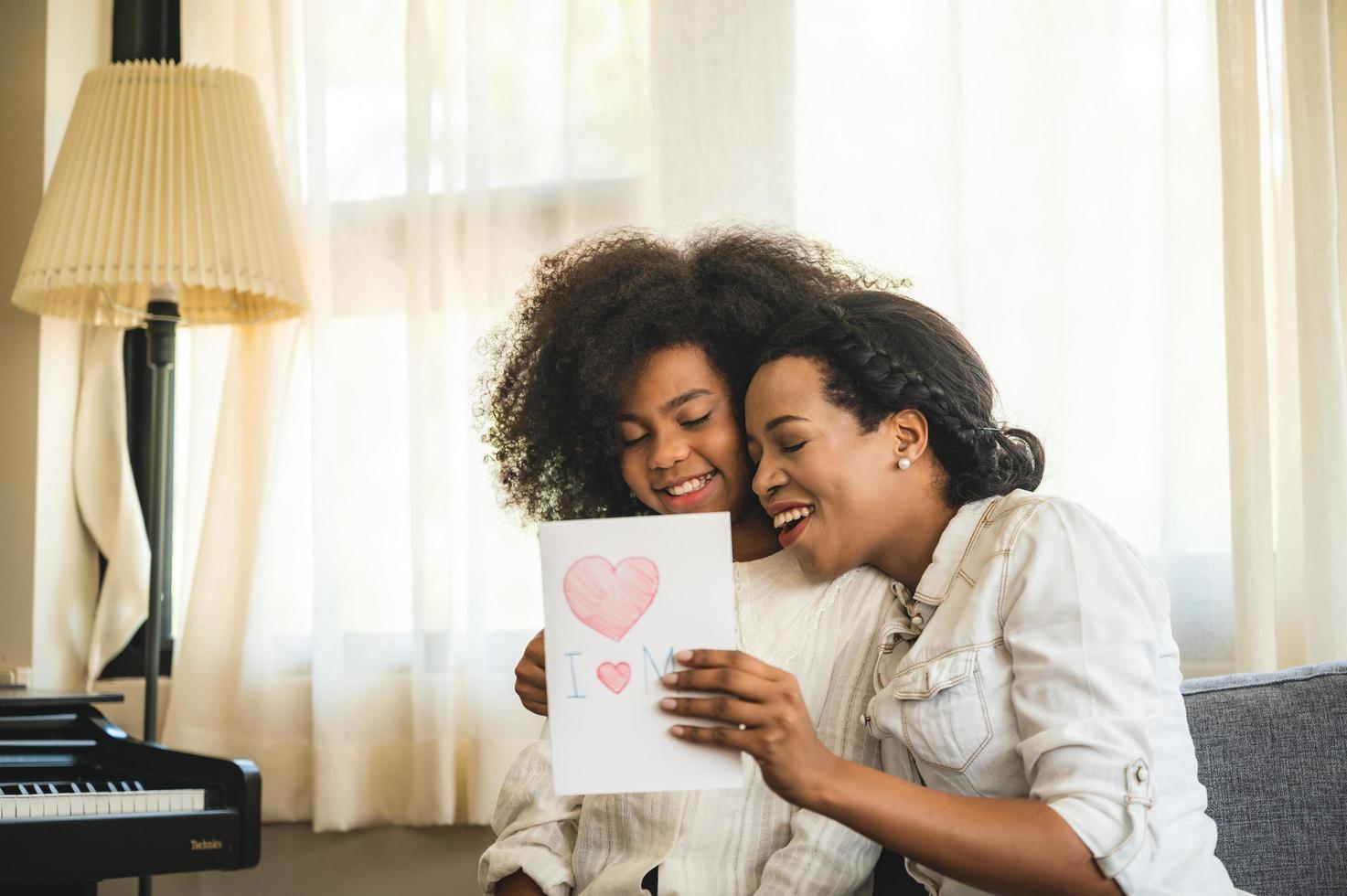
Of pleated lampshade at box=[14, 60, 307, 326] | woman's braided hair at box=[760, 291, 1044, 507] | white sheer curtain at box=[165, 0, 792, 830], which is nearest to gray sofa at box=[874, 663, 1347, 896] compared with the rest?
woman's braided hair at box=[760, 291, 1044, 507]

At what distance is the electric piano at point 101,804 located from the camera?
1.75 metres

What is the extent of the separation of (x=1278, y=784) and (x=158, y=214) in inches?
82.7

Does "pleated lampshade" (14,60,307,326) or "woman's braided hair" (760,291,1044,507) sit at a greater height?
"pleated lampshade" (14,60,307,326)

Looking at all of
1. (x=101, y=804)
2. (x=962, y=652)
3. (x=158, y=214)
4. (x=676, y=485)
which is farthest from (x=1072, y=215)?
(x=101, y=804)

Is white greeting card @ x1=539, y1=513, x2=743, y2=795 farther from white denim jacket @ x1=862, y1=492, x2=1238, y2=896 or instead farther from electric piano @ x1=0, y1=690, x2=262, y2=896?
electric piano @ x1=0, y1=690, x2=262, y2=896

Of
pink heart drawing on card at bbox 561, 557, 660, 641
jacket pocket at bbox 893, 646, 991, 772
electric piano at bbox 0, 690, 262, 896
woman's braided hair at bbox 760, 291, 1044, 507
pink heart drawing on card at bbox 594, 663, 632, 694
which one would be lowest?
electric piano at bbox 0, 690, 262, 896

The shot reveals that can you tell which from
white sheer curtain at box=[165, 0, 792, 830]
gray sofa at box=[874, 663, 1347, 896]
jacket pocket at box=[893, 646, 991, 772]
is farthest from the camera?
white sheer curtain at box=[165, 0, 792, 830]

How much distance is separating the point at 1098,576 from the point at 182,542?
210 centimetres

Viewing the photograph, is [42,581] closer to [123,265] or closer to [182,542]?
[182,542]

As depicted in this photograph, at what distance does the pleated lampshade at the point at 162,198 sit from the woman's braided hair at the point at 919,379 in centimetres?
133

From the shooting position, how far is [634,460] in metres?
1.50

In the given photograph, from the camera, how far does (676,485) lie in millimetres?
1449

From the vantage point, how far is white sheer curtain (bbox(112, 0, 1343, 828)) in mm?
2146

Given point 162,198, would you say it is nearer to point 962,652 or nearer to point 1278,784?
point 962,652
